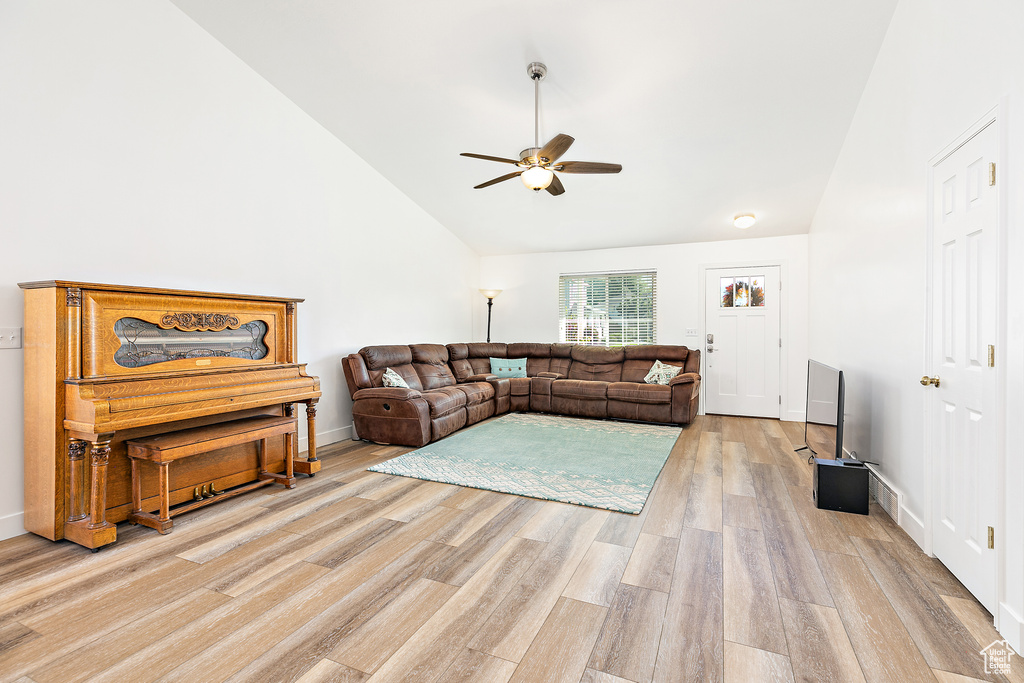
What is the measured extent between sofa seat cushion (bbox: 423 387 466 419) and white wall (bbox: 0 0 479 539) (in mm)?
961

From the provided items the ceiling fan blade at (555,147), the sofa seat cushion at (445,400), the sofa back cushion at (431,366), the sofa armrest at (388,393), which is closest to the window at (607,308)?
the sofa back cushion at (431,366)

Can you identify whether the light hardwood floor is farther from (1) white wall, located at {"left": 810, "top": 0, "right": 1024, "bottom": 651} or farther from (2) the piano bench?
(1) white wall, located at {"left": 810, "top": 0, "right": 1024, "bottom": 651}

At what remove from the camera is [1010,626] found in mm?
1541

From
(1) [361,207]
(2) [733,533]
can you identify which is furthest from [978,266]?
(1) [361,207]

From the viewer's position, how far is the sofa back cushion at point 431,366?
5.31 m

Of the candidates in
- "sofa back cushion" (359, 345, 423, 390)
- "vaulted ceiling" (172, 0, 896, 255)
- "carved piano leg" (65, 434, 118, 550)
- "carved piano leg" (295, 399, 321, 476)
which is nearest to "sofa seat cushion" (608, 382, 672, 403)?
"vaulted ceiling" (172, 0, 896, 255)

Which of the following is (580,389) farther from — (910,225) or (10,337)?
(10,337)

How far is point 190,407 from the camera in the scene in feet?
8.49

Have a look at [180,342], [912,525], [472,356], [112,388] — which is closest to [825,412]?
[912,525]

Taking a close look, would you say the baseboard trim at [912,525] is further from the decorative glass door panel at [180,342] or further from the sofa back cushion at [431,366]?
the sofa back cushion at [431,366]

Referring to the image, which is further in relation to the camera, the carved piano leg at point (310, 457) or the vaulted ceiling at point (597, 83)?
the carved piano leg at point (310, 457)

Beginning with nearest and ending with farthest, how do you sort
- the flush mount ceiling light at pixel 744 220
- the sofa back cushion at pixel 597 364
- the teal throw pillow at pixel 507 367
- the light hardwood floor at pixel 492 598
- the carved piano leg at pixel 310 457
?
the light hardwood floor at pixel 492 598 < the carved piano leg at pixel 310 457 < the flush mount ceiling light at pixel 744 220 < the sofa back cushion at pixel 597 364 < the teal throw pillow at pixel 507 367

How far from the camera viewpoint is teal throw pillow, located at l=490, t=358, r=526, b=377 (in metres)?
6.44

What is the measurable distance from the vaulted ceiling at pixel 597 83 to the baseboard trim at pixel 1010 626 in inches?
120
